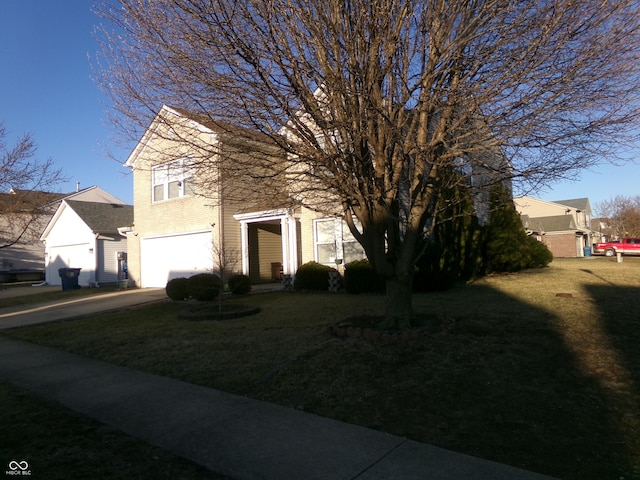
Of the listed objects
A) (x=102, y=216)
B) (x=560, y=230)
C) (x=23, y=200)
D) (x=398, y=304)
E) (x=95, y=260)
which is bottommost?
(x=398, y=304)

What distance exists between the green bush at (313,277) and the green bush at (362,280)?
1166mm

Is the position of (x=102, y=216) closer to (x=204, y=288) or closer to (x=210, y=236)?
(x=210, y=236)

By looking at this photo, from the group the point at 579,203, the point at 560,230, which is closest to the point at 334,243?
the point at 560,230

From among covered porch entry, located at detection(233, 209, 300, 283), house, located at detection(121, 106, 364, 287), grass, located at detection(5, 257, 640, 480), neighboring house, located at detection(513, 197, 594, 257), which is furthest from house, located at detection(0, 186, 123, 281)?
neighboring house, located at detection(513, 197, 594, 257)

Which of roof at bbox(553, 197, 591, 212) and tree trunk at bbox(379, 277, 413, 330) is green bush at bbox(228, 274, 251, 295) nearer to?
tree trunk at bbox(379, 277, 413, 330)

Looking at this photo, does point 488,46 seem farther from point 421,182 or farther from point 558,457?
point 558,457

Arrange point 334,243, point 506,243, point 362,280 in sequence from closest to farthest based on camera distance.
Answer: point 362,280
point 334,243
point 506,243

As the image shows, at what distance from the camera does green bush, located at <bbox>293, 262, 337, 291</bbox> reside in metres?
14.5

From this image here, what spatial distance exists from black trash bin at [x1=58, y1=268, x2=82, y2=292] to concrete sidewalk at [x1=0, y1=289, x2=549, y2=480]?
53.4 feet

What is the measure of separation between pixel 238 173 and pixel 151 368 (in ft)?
10.5

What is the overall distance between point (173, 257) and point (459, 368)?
16007 millimetres

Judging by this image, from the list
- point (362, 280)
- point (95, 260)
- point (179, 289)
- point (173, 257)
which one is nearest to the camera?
point (362, 280)

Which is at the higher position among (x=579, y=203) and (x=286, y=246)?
(x=579, y=203)

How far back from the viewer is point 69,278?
21875 millimetres
